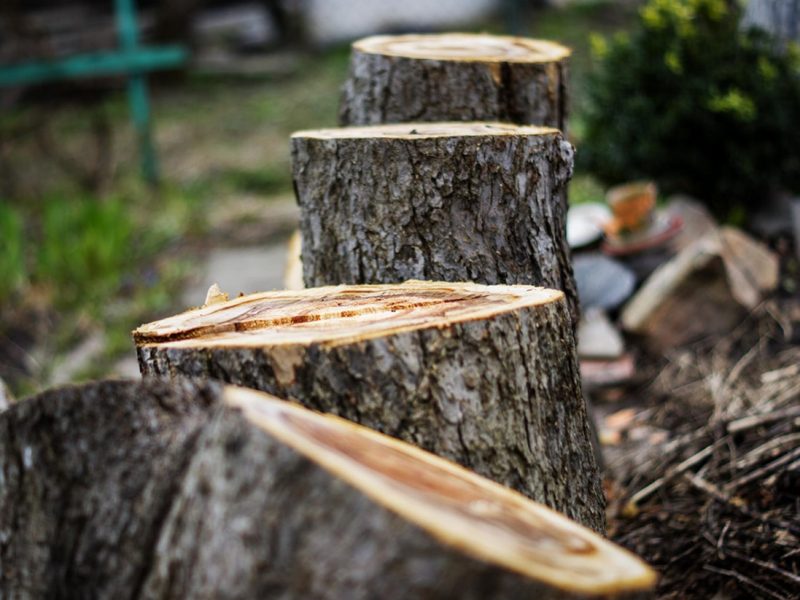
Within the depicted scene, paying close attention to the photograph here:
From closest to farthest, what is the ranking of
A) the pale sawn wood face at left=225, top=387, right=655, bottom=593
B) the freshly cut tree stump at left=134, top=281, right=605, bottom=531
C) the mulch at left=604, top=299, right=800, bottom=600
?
the pale sawn wood face at left=225, top=387, right=655, bottom=593
the freshly cut tree stump at left=134, top=281, right=605, bottom=531
the mulch at left=604, top=299, right=800, bottom=600

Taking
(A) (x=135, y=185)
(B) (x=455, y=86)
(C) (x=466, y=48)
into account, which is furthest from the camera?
(A) (x=135, y=185)

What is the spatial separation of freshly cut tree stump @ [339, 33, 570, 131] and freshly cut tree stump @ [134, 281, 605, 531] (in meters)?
0.87

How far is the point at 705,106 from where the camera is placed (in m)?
4.13

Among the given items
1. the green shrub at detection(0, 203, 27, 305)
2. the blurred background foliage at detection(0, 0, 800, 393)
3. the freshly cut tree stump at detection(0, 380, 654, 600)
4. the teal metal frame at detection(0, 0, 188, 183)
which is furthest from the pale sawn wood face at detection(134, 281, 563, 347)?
the teal metal frame at detection(0, 0, 188, 183)

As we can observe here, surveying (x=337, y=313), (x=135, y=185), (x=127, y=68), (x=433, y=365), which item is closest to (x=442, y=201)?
(x=337, y=313)

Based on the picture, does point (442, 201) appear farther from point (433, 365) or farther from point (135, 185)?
point (135, 185)

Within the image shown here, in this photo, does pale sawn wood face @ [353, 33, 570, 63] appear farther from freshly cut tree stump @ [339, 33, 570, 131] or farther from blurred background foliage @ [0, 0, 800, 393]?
blurred background foliage @ [0, 0, 800, 393]

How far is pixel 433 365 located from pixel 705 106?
122 inches

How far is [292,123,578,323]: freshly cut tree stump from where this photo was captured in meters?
1.92

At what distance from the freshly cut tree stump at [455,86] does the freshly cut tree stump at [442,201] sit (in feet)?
1.17

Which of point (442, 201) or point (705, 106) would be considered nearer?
point (442, 201)

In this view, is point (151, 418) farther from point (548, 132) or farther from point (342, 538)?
point (548, 132)

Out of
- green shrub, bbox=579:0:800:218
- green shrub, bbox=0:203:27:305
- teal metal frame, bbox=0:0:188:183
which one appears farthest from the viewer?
teal metal frame, bbox=0:0:188:183

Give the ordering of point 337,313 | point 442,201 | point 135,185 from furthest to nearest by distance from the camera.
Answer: point 135,185
point 442,201
point 337,313
